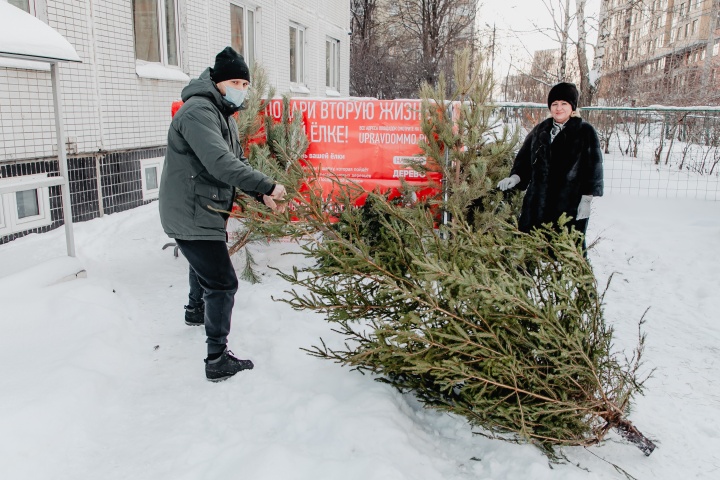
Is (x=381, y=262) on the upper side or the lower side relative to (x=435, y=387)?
upper

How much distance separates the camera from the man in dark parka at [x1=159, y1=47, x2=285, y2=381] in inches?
119

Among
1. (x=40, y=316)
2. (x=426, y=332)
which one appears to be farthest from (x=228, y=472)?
(x=40, y=316)

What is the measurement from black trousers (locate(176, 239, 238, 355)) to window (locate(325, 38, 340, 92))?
580 inches

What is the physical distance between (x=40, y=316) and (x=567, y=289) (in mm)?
3177

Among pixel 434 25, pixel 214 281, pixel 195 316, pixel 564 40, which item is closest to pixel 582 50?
pixel 564 40

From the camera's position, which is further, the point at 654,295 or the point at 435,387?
the point at 654,295

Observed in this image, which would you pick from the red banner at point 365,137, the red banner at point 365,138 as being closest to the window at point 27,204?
the red banner at point 365,138

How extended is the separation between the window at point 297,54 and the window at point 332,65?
2.07 metres

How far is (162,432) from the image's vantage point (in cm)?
281

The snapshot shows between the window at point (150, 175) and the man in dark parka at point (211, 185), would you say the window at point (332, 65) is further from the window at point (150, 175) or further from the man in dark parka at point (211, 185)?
the man in dark parka at point (211, 185)

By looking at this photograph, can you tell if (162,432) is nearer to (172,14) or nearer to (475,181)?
(475,181)

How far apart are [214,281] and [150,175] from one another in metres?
5.09

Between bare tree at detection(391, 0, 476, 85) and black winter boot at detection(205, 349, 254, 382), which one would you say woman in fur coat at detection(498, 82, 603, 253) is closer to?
black winter boot at detection(205, 349, 254, 382)

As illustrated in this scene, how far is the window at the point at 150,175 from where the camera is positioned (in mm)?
7516
